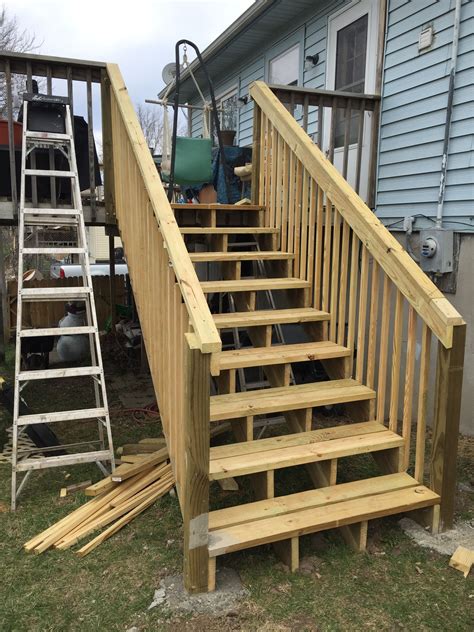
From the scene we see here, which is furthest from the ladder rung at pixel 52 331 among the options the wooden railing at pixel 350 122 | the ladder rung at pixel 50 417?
the wooden railing at pixel 350 122

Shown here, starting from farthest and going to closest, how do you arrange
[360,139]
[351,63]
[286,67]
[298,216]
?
[286,67]
[351,63]
[360,139]
[298,216]

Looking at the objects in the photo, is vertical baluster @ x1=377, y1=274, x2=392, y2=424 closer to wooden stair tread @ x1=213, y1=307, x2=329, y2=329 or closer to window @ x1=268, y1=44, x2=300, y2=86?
wooden stair tread @ x1=213, y1=307, x2=329, y2=329

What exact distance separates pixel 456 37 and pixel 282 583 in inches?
169

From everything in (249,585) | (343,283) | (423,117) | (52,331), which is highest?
(423,117)

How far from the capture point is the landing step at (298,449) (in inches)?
99.7

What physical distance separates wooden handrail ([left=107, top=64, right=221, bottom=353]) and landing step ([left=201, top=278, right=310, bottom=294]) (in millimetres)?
895

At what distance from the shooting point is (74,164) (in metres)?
4.03

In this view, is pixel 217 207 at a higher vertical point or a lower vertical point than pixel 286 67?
lower

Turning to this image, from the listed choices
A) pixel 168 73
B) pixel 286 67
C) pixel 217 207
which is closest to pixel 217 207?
pixel 217 207

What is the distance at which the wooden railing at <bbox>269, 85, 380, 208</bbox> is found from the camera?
4816 millimetres

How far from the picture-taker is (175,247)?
2469 millimetres

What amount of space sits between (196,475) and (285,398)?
36.2 inches

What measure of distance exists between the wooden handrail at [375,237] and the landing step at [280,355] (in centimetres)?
68

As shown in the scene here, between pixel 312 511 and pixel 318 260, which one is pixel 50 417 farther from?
pixel 318 260
